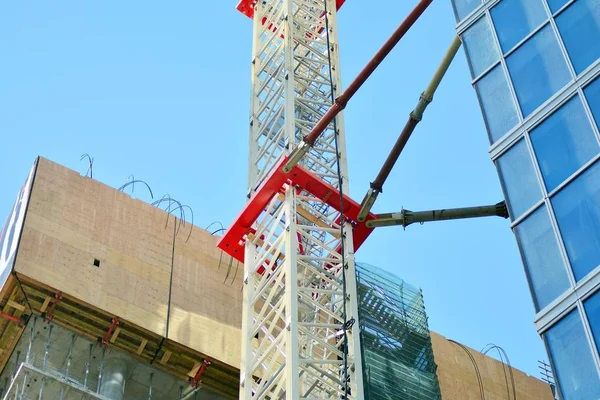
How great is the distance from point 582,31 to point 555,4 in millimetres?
1140

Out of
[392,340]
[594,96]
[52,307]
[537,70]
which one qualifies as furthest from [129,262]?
[594,96]

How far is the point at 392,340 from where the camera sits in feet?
108

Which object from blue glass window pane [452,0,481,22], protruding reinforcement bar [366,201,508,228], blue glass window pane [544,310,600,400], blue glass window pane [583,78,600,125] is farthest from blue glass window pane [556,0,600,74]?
protruding reinforcement bar [366,201,508,228]

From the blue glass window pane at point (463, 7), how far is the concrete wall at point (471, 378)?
18.4 m

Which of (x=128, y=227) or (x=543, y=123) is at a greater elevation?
(x=128, y=227)

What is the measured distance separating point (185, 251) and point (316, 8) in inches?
354

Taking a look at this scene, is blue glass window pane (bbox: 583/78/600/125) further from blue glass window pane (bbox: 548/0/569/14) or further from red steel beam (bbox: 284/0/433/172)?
red steel beam (bbox: 284/0/433/172)

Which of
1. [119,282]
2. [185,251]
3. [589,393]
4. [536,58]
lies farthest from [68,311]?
[589,393]

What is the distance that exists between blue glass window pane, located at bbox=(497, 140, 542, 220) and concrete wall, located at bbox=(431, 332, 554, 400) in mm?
19964

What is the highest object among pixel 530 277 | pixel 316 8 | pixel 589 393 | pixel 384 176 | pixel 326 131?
pixel 316 8

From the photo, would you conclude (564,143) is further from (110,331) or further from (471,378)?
(471,378)

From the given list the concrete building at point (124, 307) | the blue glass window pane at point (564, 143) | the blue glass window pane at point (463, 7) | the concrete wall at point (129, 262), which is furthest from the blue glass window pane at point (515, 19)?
the concrete wall at point (129, 262)

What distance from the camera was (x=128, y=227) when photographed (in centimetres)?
3566

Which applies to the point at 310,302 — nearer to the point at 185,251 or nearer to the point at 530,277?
the point at 185,251
